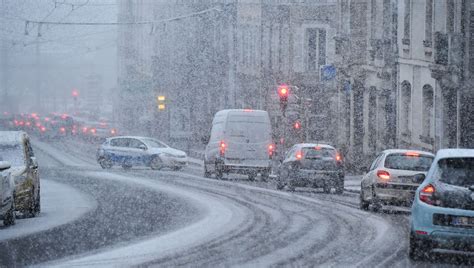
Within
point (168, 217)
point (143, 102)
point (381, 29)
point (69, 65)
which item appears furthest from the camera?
point (69, 65)

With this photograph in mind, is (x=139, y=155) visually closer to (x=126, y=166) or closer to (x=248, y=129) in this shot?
(x=126, y=166)

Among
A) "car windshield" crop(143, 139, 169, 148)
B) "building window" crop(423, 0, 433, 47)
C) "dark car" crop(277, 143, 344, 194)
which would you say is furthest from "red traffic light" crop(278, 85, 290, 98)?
"dark car" crop(277, 143, 344, 194)

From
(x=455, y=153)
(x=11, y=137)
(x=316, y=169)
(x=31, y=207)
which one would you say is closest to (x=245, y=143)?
(x=316, y=169)

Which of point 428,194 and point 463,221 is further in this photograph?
point 428,194

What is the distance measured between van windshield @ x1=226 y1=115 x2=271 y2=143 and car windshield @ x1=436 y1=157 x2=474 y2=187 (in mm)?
22161

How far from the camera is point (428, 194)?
1459 centimetres

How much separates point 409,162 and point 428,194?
9.12m

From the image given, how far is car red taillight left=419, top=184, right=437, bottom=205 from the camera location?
47.7ft

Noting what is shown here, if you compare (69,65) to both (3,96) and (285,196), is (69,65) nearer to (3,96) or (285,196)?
(3,96)

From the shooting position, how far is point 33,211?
864 inches

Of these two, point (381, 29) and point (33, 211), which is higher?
point (381, 29)

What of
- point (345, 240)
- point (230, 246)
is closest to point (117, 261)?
point (230, 246)

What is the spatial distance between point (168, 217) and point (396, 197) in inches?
189

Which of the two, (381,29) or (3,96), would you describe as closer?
(381,29)
